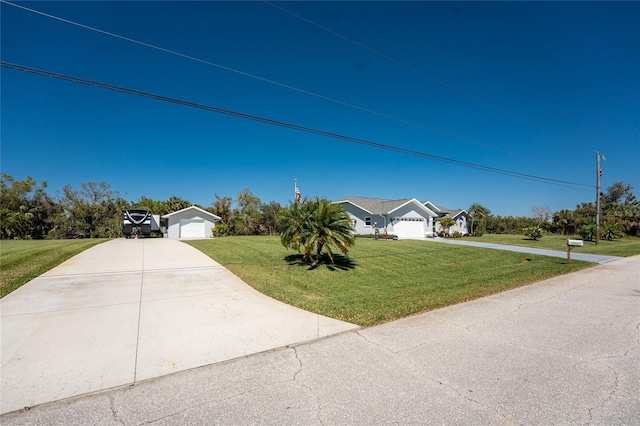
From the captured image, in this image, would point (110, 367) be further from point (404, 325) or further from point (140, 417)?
point (404, 325)

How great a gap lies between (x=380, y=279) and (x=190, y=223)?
22570mm

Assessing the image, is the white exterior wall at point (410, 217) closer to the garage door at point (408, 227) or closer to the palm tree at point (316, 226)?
the garage door at point (408, 227)

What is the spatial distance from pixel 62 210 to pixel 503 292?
38013 mm

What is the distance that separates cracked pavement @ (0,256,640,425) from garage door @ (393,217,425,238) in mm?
22747

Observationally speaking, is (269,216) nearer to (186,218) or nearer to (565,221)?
(186,218)

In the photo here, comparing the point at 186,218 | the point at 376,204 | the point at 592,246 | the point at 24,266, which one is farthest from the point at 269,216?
the point at 592,246

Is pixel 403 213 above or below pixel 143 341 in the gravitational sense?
above

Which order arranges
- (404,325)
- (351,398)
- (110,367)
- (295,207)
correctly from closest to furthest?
(351,398) → (110,367) → (404,325) → (295,207)

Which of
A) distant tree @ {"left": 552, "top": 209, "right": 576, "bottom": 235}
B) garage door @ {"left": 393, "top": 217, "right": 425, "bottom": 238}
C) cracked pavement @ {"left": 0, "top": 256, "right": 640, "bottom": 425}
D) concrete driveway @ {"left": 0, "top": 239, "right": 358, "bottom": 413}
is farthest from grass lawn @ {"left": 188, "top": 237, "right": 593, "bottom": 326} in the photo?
distant tree @ {"left": 552, "top": 209, "right": 576, "bottom": 235}

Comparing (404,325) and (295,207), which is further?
(295,207)

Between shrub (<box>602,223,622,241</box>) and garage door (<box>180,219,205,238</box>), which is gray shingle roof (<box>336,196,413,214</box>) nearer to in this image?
garage door (<box>180,219,205,238</box>)

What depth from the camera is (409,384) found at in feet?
9.89

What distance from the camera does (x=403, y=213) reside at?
2786 centimetres

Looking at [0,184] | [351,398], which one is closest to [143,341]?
[351,398]
